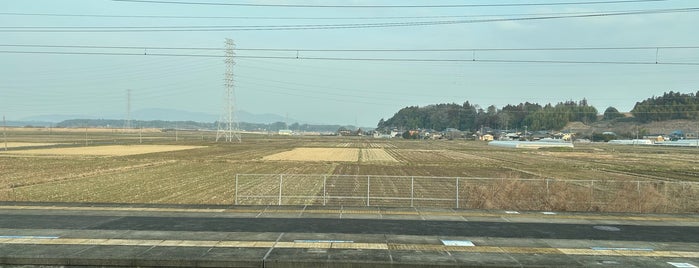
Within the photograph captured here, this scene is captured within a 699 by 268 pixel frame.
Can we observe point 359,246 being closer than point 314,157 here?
Yes

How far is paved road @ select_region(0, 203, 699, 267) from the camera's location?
9.95 metres

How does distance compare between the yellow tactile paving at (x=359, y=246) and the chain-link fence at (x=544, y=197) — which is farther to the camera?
the chain-link fence at (x=544, y=197)

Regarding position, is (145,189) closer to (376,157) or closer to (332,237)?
(332,237)

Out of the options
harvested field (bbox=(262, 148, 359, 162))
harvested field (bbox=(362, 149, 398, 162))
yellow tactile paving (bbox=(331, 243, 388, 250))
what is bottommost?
harvested field (bbox=(362, 149, 398, 162))

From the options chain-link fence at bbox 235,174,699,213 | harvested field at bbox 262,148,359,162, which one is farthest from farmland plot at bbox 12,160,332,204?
harvested field at bbox 262,148,359,162

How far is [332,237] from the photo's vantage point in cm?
1220

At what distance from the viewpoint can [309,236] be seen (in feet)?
40.2

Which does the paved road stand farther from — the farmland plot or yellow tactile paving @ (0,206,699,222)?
the farmland plot

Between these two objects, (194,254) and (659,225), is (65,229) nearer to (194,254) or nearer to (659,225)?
Answer: (194,254)

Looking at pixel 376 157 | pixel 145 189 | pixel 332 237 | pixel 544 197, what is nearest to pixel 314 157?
pixel 376 157

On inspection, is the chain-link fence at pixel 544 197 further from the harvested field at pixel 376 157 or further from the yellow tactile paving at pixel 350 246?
the harvested field at pixel 376 157

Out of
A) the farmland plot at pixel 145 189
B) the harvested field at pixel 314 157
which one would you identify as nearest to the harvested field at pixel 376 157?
the harvested field at pixel 314 157

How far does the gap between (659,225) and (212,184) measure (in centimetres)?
2673

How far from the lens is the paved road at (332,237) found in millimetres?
9945
